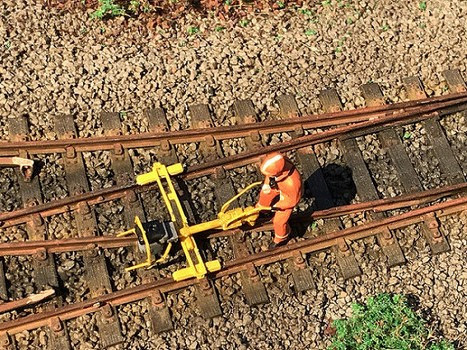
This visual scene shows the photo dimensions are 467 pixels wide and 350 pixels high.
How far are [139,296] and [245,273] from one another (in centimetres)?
127

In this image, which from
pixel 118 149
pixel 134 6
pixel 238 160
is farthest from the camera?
pixel 134 6

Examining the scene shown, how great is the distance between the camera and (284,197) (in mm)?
8312

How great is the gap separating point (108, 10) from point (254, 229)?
13.4 ft

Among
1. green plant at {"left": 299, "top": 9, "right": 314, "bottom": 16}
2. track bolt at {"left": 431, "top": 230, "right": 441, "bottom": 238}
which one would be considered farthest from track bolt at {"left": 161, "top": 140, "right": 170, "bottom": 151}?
track bolt at {"left": 431, "top": 230, "right": 441, "bottom": 238}

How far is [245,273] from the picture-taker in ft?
28.6

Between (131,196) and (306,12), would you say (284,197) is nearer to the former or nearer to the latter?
(131,196)

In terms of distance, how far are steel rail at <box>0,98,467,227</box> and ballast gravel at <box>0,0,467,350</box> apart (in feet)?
0.39

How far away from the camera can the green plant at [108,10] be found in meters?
10.6

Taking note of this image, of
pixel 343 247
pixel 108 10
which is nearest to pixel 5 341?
pixel 343 247

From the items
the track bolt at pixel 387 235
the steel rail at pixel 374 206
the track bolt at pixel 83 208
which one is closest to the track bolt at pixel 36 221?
the track bolt at pixel 83 208

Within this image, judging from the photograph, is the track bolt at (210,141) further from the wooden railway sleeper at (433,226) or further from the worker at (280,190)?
the wooden railway sleeper at (433,226)

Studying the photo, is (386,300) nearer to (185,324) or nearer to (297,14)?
(185,324)

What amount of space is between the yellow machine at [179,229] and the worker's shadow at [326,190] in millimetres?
759

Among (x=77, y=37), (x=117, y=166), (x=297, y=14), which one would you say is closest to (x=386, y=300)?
(x=117, y=166)
